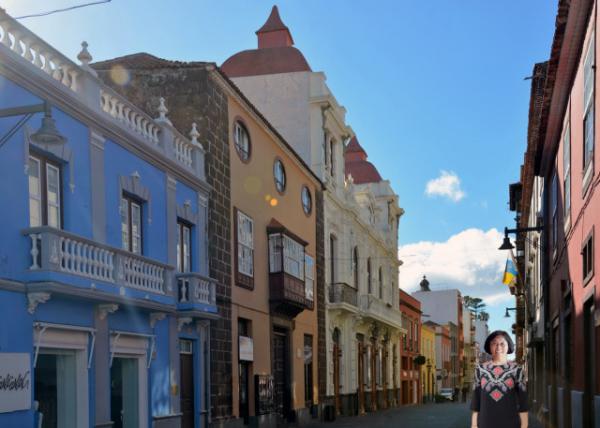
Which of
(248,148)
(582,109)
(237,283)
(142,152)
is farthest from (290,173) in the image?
(582,109)

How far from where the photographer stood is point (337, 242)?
35.3 m

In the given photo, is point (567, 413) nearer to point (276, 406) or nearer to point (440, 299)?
point (276, 406)

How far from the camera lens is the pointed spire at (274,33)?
3462 cm

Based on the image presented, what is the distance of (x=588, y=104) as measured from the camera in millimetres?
12648

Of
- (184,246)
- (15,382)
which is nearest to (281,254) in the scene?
(184,246)

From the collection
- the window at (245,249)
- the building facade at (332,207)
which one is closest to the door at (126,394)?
the window at (245,249)

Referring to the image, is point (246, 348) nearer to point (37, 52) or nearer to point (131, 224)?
point (131, 224)

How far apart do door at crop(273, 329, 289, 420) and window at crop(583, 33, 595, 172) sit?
572 inches

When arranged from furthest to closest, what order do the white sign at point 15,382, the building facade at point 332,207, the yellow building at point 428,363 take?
the yellow building at point 428,363 < the building facade at point 332,207 < the white sign at point 15,382

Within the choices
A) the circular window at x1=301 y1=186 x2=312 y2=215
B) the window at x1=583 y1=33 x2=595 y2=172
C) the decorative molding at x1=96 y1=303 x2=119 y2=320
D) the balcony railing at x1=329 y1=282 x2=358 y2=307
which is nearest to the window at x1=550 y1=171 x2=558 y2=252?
the window at x1=583 y1=33 x2=595 y2=172

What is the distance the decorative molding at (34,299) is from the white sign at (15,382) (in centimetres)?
67

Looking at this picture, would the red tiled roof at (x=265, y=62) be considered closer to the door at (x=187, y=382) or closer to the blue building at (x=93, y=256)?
the blue building at (x=93, y=256)

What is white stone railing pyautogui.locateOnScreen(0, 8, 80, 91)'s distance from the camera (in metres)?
12.6

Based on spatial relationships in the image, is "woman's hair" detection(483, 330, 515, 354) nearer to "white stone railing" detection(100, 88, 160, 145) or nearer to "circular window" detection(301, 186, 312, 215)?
"white stone railing" detection(100, 88, 160, 145)
